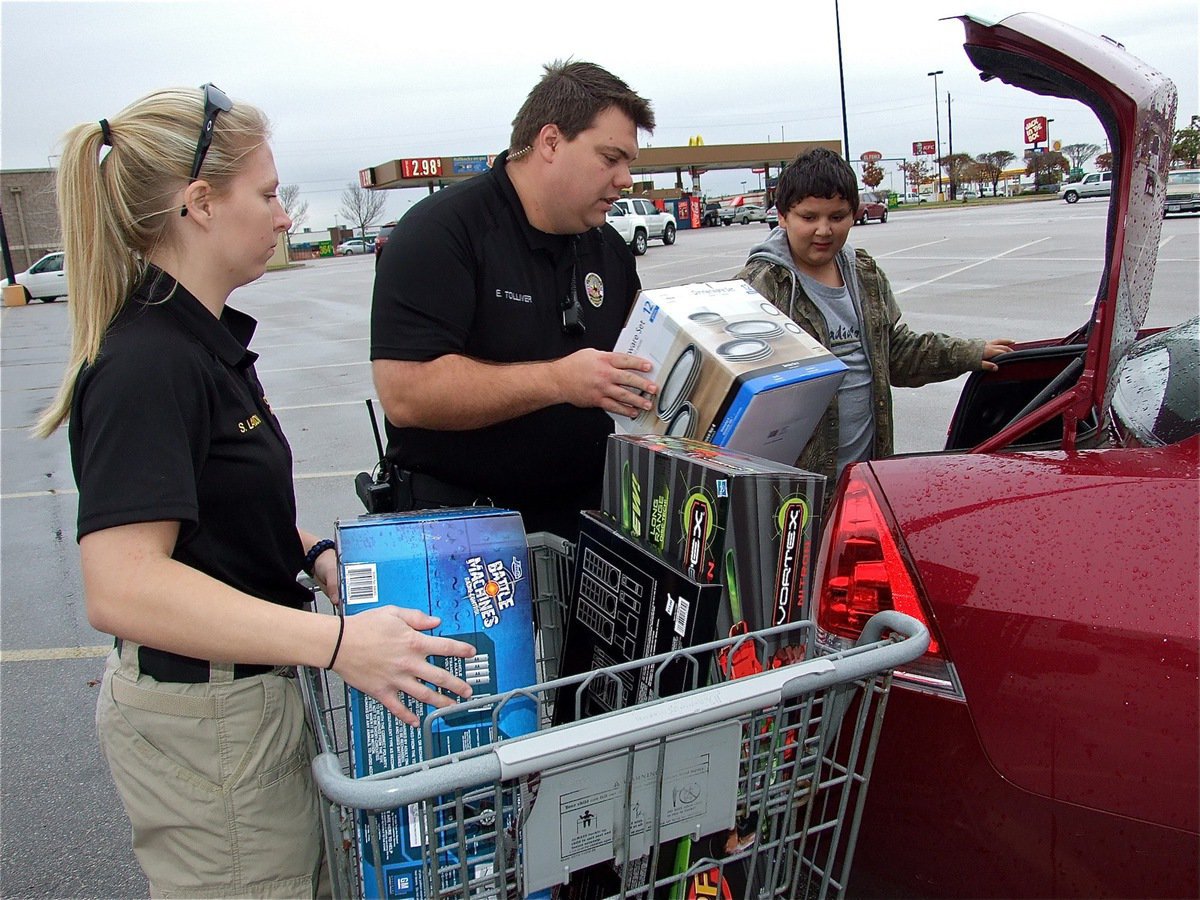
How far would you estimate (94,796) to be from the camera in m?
3.02

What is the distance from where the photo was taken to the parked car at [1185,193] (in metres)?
24.7

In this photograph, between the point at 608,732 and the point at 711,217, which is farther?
the point at 711,217

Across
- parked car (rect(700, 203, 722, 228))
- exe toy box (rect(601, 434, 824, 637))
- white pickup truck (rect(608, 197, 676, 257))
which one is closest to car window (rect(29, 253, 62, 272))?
white pickup truck (rect(608, 197, 676, 257))

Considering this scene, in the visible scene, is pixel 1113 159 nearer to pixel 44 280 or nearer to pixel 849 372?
pixel 849 372

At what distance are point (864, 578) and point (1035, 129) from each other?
5444 centimetres

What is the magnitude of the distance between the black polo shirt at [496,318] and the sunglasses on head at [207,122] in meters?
0.59

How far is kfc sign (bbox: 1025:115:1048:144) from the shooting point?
1809 inches

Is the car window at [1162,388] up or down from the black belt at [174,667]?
up

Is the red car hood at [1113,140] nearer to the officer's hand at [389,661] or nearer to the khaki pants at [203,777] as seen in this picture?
the officer's hand at [389,661]

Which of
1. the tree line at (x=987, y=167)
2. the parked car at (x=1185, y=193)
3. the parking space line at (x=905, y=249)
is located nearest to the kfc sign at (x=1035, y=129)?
the tree line at (x=987, y=167)

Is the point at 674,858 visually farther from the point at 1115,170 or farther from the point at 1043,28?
the point at 1043,28

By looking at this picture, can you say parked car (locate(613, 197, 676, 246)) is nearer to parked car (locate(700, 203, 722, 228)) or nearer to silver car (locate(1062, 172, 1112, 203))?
parked car (locate(700, 203, 722, 228))

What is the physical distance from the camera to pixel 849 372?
3021 mm

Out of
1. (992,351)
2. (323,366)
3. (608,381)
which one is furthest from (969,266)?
(608,381)
